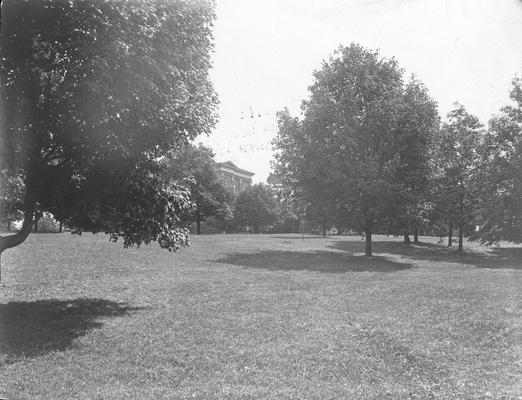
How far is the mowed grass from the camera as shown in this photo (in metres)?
7.31

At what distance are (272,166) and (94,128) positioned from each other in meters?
25.0

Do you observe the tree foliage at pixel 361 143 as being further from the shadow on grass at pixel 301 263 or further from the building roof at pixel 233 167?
the building roof at pixel 233 167

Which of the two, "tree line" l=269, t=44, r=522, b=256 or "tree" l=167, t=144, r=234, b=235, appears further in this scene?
"tree" l=167, t=144, r=234, b=235

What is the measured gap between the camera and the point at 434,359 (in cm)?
873

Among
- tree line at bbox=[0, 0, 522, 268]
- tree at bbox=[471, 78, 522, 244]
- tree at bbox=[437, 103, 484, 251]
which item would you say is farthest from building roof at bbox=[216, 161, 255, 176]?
tree line at bbox=[0, 0, 522, 268]

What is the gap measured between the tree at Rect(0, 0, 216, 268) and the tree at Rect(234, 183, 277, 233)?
87.2 meters

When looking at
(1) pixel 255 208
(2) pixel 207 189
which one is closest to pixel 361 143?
(2) pixel 207 189

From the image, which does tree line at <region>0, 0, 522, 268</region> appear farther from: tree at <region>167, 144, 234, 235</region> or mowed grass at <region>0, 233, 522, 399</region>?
tree at <region>167, 144, 234, 235</region>

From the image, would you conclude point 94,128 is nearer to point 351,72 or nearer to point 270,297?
point 270,297

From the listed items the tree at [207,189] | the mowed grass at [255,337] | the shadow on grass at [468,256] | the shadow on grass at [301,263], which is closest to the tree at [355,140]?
the shadow on grass at [301,263]

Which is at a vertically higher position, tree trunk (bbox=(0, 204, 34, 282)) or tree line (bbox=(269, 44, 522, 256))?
tree line (bbox=(269, 44, 522, 256))

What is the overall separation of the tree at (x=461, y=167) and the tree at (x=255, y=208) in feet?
186

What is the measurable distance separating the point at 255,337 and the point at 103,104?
5.59 metres

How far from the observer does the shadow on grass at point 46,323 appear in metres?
9.08
